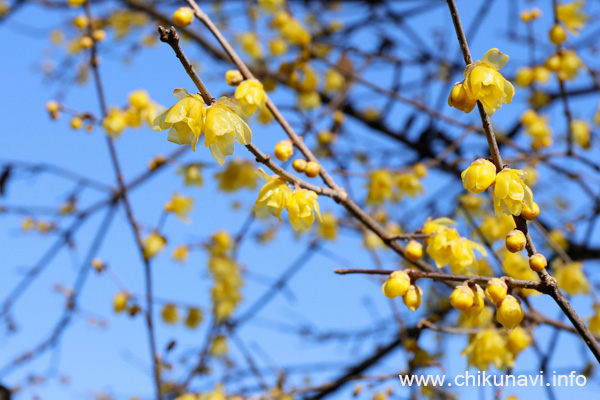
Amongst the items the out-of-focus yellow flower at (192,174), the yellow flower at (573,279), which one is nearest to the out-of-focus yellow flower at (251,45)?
the out-of-focus yellow flower at (192,174)

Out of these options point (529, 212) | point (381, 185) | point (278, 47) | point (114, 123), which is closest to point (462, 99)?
point (529, 212)

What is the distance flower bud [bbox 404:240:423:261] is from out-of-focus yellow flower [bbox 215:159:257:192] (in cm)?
264

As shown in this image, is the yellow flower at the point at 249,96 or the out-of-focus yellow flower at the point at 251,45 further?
the out-of-focus yellow flower at the point at 251,45

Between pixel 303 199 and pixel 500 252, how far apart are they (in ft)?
4.22

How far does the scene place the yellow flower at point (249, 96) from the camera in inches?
69.5

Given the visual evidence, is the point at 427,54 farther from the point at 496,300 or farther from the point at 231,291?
the point at 496,300

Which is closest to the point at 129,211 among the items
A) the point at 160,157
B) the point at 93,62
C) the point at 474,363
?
the point at 160,157

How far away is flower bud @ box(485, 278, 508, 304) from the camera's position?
1362 millimetres

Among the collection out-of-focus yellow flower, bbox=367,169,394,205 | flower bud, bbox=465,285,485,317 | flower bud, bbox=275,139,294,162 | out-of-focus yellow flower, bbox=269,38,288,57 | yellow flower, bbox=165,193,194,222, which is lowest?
flower bud, bbox=465,285,485,317

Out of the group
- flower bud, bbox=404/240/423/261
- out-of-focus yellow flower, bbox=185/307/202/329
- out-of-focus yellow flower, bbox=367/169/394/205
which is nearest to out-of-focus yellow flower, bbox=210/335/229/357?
out-of-focus yellow flower, bbox=185/307/202/329

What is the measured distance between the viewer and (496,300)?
1383 mm

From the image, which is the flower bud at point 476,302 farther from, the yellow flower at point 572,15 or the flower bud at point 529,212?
the yellow flower at point 572,15

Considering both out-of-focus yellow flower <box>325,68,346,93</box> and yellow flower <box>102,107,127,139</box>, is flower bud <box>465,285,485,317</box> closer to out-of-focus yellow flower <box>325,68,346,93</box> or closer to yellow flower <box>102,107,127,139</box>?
yellow flower <box>102,107,127,139</box>

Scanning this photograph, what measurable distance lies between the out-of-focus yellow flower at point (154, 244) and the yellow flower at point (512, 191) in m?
2.25
